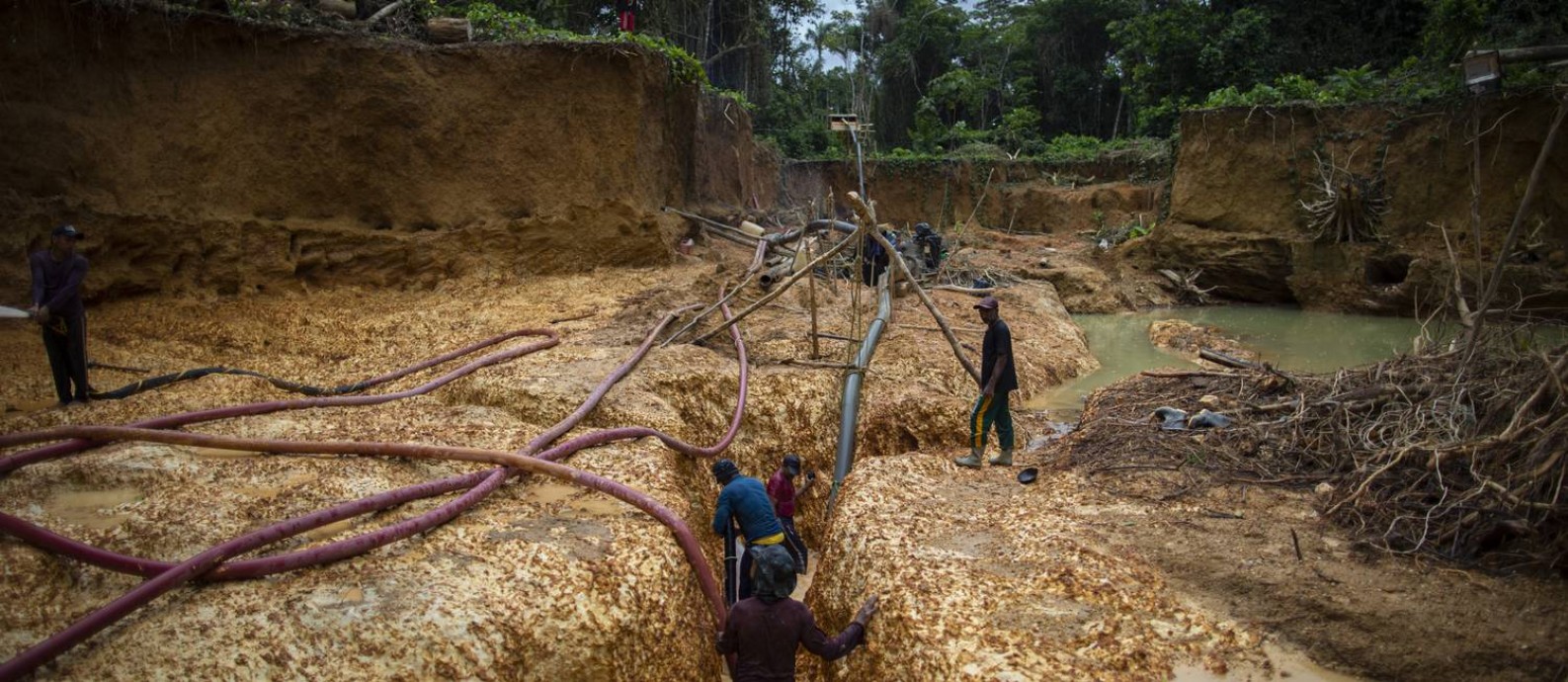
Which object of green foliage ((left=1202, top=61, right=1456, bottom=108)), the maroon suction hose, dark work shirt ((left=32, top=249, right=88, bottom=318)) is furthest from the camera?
green foliage ((left=1202, top=61, right=1456, bottom=108))

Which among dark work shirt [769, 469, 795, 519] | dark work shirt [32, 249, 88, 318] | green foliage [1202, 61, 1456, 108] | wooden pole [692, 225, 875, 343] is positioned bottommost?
dark work shirt [769, 469, 795, 519]

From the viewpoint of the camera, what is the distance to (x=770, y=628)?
3.86 meters

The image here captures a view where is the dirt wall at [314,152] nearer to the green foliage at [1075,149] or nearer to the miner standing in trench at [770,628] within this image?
the miner standing in trench at [770,628]

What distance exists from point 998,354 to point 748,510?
90.6 inches

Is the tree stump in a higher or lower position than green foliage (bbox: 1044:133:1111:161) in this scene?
higher

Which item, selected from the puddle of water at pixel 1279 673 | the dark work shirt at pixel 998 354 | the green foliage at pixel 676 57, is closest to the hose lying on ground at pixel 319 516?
the dark work shirt at pixel 998 354

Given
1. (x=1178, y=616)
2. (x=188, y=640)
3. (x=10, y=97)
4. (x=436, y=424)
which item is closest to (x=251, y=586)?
(x=188, y=640)

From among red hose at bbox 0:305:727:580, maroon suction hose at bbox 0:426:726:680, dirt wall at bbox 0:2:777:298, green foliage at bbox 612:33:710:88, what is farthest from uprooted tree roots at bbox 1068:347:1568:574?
green foliage at bbox 612:33:710:88

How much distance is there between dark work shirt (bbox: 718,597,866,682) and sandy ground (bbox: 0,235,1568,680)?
2.20ft

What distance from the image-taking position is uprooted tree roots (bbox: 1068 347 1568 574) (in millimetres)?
4426

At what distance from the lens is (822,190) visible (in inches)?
1168

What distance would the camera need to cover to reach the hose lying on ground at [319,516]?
365 cm

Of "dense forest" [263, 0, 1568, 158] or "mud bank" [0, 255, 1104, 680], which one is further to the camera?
"dense forest" [263, 0, 1568, 158]

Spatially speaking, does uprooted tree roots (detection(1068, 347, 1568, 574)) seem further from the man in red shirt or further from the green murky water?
the green murky water
